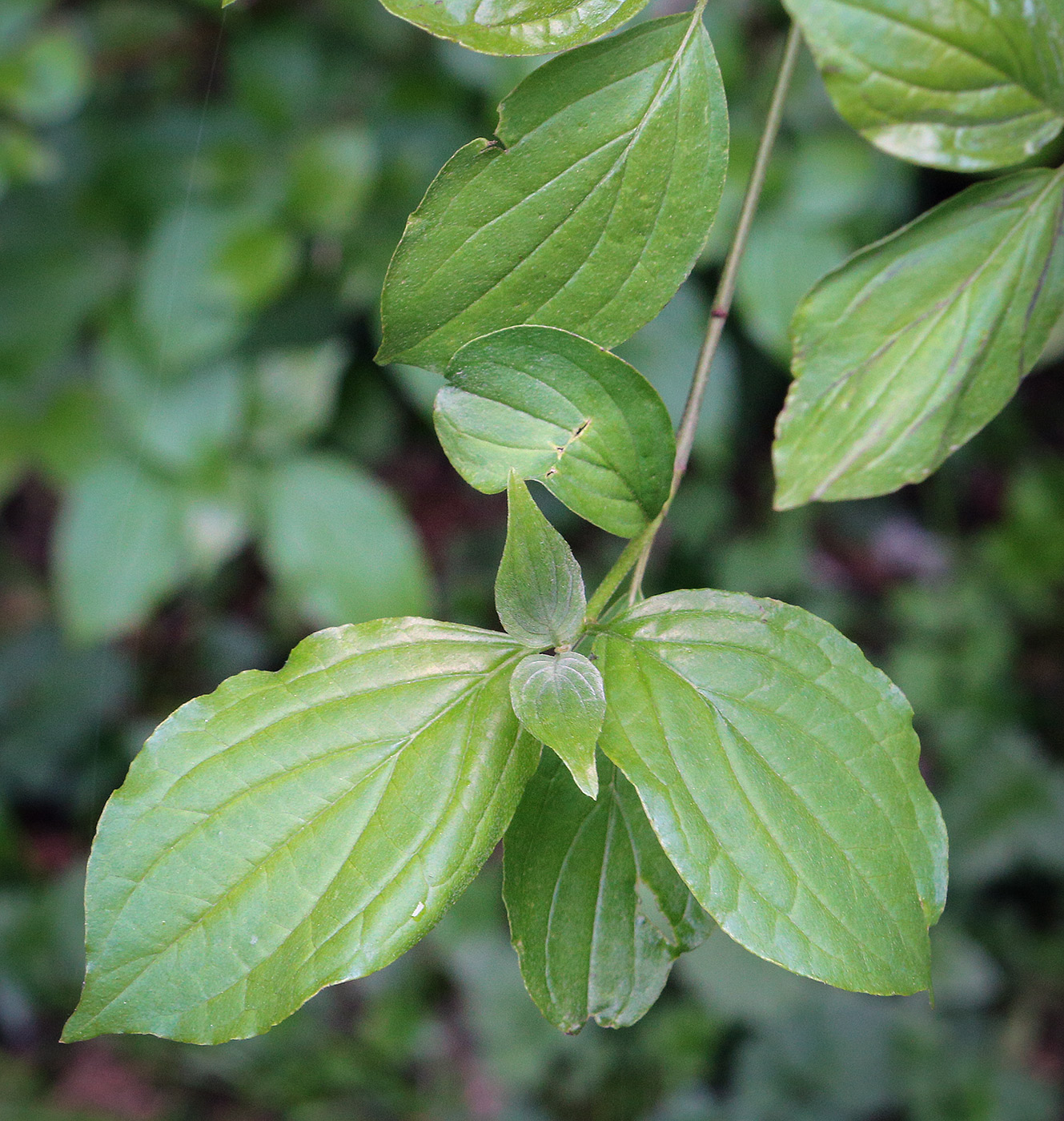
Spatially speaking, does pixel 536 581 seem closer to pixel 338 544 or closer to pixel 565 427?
pixel 565 427

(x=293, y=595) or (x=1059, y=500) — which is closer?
(x=293, y=595)

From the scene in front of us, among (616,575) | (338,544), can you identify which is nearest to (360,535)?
(338,544)

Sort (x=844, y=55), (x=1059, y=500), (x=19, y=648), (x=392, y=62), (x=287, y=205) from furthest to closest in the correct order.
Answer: (x=19, y=648) → (x=1059, y=500) → (x=392, y=62) → (x=287, y=205) → (x=844, y=55)

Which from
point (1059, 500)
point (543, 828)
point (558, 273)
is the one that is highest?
point (558, 273)

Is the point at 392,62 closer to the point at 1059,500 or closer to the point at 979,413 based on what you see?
the point at 979,413

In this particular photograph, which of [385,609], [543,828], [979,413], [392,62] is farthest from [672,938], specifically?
[392,62]

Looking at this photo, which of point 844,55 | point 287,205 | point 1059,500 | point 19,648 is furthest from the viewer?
point 19,648
